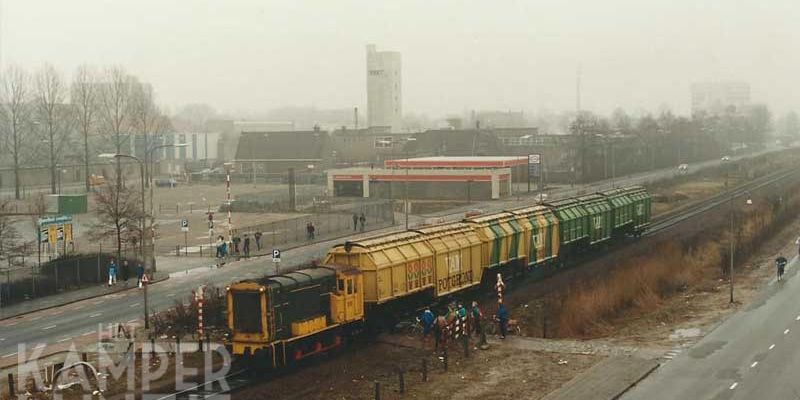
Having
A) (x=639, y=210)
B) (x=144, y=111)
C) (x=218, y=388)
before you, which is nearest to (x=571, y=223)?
(x=639, y=210)

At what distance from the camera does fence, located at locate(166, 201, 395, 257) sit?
56.3 metres

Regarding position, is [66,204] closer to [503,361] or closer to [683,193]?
[503,361]

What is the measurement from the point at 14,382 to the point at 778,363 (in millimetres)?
21976

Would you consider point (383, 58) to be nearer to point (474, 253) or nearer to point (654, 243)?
point (654, 243)

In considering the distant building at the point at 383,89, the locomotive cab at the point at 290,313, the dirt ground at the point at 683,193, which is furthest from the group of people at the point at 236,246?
the distant building at the point at 383,89

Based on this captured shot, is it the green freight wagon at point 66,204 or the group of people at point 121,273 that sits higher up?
the green freight wagon at point 66,204

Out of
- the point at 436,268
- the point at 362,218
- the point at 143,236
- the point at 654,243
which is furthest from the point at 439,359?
the point at 362,218

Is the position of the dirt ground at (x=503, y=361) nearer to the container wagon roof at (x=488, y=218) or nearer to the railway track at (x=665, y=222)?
the railway track at (x=665, y=222)

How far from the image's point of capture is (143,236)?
4197 centimetres

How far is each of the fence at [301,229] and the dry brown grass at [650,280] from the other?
2330 cm

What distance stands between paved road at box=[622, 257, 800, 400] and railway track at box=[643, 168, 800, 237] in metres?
18.2

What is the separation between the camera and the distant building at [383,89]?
186 metres

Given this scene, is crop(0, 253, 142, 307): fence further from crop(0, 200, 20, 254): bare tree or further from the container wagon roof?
the container wagon roof

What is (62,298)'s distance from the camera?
39.6 metres
